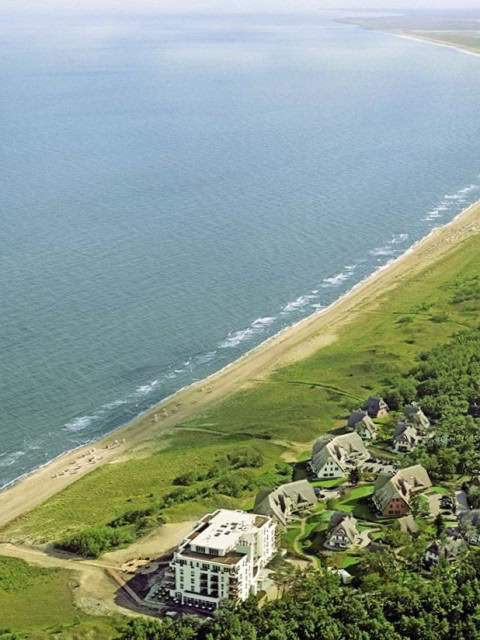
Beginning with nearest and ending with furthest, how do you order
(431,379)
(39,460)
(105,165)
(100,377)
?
1. (39,460)
2. (431,379)
3. (100,377)
4. (105,165)

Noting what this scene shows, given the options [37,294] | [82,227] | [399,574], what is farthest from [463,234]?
[399,574]

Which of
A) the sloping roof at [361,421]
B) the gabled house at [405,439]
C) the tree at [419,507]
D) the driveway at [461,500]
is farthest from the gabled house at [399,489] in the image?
the sloping roof at [361,421]

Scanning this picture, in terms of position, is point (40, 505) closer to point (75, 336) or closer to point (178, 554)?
point (178, 554)

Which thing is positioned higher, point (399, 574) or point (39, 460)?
point (399, 574)

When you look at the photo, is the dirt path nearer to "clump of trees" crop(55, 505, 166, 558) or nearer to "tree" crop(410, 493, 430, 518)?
"clump of trees" crop(55, 505, 166, 558)

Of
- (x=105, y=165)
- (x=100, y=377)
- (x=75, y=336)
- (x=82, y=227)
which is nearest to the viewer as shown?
(x=100, y=377)

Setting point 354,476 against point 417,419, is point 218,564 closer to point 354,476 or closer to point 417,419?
point 354,476

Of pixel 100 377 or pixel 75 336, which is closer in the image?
pixel 100 377

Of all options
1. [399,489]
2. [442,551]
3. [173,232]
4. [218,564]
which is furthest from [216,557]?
[173,232]

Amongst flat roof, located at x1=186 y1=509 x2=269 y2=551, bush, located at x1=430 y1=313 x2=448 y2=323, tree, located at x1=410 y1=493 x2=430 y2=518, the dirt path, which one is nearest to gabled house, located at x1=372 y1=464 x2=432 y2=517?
tree, located at x1=410 y1=493 x2=430 y2=518
